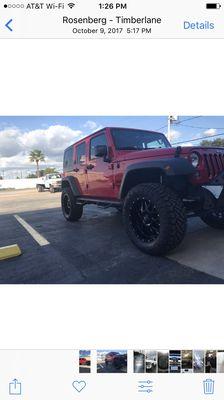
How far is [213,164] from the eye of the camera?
2.71 meters

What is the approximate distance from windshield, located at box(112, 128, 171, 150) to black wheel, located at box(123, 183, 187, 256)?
2.99ft

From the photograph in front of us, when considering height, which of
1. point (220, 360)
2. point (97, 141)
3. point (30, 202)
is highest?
point (97, 141)

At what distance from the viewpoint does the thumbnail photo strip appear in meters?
1.39

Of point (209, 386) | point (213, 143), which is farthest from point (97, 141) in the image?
point (209, 386)

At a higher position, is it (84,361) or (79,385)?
(84,361)

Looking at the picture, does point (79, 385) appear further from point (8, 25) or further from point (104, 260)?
point (8, 25)

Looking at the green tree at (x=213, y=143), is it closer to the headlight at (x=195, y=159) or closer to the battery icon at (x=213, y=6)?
the headlight at (x=195, y=159)

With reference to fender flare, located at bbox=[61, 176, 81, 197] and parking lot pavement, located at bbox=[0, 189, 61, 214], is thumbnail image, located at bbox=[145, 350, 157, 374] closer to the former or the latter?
fender flare, located at bbox=[61, 176, 81, 197]

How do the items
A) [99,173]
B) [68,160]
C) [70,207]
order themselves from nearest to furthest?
[99,173] → [70,207] → [68,160]

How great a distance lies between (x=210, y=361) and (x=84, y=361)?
2.58 ft

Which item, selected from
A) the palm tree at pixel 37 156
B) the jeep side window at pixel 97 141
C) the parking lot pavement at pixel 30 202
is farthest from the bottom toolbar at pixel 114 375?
the parking lot pavement at pixel 30 202

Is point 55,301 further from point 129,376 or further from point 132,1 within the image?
point 132,1

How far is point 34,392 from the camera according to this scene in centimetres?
140

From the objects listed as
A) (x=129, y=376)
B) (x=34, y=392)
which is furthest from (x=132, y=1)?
(x=34, y=392)
